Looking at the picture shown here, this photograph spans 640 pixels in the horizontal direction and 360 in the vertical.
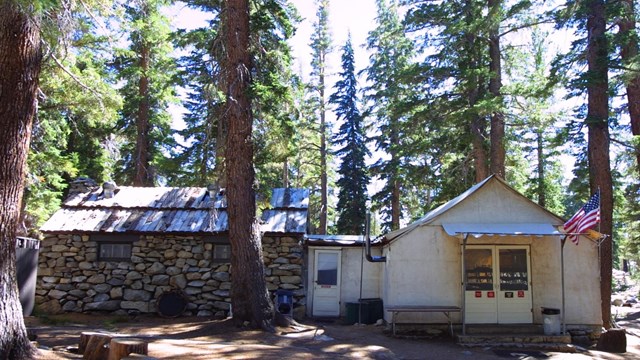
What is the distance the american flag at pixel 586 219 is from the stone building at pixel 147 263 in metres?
6.62

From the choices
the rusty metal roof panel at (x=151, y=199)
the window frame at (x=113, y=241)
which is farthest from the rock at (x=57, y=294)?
the rusty metal roof panel at (x=151, y=199)

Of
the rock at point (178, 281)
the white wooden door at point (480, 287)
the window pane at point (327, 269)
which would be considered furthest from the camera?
the window pane at point (327, 269)

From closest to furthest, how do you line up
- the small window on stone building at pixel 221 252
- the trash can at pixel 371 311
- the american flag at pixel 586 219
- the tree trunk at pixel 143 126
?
1. the american flag at pixel 586 219
2. the trash can at pixel 371 311
3. the small window on stone building at pixel 221 252
4. the tree trunk at pixel 143 126

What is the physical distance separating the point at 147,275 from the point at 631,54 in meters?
14.0

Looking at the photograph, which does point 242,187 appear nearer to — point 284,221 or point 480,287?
point 284,221

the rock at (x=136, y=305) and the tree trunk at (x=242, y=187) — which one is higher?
the tree trunk at (x=242, y=187)

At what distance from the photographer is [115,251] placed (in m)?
13.9

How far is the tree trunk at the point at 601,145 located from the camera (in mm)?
12312

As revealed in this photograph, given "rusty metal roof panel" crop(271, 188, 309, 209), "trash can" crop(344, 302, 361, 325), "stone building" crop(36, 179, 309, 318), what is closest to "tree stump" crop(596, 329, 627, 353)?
→ "trash can" crop(344, 302, 361, 325)

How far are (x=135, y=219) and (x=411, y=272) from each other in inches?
309

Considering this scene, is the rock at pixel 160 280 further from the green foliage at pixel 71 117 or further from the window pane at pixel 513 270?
the window pane at pixel 513 270

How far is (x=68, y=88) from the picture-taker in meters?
12.3

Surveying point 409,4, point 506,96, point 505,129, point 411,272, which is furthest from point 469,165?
point 411,272

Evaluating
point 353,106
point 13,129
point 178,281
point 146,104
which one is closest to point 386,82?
point 353,106
